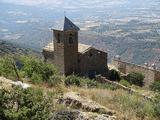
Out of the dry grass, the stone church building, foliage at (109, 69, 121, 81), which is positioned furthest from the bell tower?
the dry grass

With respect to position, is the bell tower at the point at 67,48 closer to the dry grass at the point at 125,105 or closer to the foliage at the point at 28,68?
the foliage at the point at 28,68

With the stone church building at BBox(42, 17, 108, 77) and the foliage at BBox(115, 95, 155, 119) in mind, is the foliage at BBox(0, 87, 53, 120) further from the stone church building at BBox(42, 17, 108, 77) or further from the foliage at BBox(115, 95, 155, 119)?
the stone church building at BBox(42, 17, 108, 77)

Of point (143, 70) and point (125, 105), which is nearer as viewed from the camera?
→ point (125, 105)

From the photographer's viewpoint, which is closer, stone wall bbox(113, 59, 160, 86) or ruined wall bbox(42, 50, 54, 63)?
stone wall bbox(113, 59, 160, 86)

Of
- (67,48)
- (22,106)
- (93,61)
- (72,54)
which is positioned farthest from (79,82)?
Result: (93,61)

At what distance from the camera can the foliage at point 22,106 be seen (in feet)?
27.8

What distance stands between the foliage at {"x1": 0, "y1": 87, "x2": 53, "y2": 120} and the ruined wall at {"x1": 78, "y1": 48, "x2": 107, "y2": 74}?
3629 cm

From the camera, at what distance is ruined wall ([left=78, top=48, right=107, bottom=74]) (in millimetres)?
45781

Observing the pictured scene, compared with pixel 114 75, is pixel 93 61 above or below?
above

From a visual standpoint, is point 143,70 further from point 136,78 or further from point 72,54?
point 72,54

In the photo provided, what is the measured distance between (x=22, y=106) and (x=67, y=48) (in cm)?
3688

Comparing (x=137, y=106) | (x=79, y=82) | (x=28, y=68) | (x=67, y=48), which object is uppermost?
(x=137, y=106)

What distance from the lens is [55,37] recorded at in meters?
46.1

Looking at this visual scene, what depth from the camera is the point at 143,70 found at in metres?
45.1
